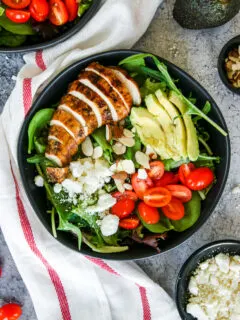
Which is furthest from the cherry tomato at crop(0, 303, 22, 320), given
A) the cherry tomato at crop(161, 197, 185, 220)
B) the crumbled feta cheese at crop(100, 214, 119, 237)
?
the cherry tomato at crop(161, 197, 185, 220)

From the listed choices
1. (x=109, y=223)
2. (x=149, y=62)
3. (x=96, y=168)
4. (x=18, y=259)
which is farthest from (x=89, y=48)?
(x=18, y=259)

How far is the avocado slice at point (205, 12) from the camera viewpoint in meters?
2.39

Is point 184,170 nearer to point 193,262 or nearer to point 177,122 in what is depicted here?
point 177,122

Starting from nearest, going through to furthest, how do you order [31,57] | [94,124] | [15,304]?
1. [94,124]
2. [31,57]
3. [15,304]

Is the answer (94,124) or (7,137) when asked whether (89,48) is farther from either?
(7,137)

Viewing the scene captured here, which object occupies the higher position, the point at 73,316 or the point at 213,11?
the point at 213,11

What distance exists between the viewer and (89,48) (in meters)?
2.45

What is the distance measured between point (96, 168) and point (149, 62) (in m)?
0.48

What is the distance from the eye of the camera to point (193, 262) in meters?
2.59

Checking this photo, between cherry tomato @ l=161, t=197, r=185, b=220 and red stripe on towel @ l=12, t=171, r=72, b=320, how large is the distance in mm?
573

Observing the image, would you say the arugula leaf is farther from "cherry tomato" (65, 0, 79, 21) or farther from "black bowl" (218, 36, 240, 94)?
"cherry tomato" (65, 0, 79, 21)

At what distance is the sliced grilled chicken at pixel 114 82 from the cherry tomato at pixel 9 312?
105 cm

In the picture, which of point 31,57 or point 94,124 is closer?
point 94,124

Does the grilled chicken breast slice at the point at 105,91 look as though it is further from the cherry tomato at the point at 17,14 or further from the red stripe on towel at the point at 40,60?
the cherry tomato at the point at 17,14
